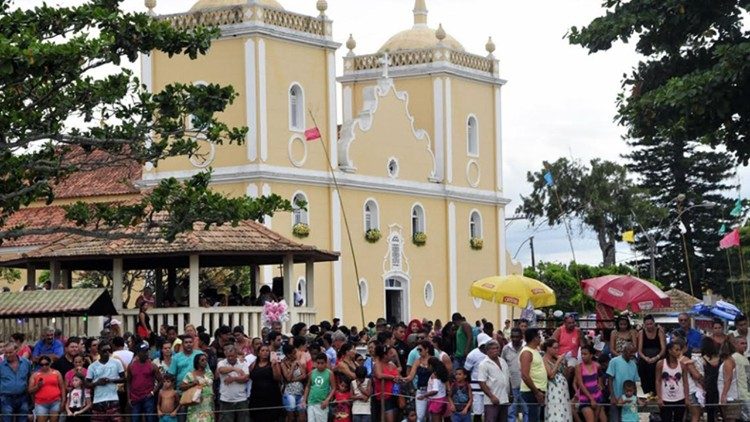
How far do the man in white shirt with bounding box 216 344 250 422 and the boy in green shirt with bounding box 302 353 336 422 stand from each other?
3.05ft

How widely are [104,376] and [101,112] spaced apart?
3894 mm

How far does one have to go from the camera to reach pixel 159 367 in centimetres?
2745

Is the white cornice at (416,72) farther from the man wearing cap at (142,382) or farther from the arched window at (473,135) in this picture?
the man wearing cap at (142,382)

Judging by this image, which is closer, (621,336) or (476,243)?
(621,336)

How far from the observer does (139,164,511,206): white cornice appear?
56188 millimetres

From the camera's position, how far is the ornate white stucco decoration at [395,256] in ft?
203

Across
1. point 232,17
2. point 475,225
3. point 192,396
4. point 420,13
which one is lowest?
point 192,396

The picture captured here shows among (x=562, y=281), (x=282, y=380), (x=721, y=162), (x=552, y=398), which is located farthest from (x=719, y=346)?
(x=721, y=162)

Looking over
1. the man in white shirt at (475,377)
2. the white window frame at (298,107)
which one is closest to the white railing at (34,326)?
the man in white shirt at (475,377)

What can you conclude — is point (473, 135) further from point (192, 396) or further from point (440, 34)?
point (192, 396)

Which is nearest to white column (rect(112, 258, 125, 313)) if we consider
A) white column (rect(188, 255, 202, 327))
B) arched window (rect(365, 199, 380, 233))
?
white column (rect(188, 255, 202, 327))

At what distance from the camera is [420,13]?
6925 cm

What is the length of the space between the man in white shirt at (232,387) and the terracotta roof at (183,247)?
8951 millimetres

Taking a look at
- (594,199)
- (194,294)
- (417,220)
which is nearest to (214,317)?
(194,294)
